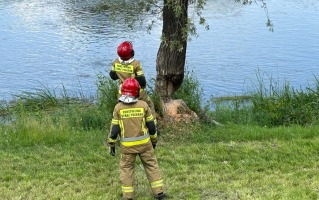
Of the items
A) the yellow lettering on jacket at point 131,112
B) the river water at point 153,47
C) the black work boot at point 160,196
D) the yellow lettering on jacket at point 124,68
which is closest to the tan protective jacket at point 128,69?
the yellow lettering on jacket at point 124,68

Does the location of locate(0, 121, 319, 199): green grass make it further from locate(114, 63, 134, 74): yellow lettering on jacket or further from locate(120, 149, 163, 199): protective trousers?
locate(114, 63, 134, 74): yellow lettering on jacket

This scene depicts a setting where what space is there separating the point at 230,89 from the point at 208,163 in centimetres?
752

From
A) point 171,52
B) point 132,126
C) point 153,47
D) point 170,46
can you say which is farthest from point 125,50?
point 153,47

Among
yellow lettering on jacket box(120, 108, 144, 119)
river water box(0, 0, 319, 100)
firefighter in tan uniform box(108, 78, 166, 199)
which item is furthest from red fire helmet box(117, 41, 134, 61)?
river water box(0, 0, 319, 100)

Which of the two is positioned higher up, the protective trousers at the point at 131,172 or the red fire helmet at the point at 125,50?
the red fire helmet at the point at 125,50

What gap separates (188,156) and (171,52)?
210 centimetres

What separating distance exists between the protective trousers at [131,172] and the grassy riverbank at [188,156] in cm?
22

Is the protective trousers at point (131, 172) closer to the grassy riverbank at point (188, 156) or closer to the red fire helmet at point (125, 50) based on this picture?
the grassy riverbank at point (188, 156)

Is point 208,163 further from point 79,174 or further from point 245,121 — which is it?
point 245,121

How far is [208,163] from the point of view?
708 cm

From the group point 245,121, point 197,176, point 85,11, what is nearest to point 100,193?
point 197,176

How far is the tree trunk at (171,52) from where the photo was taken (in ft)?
27.6

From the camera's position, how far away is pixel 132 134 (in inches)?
224

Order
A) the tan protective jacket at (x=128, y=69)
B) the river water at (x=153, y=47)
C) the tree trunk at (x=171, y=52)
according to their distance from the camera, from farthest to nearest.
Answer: the river water at (x=153, y=47) < the tree trunk at (x=171, y=52) < the tan protective jacket at (x=128, y=69)
